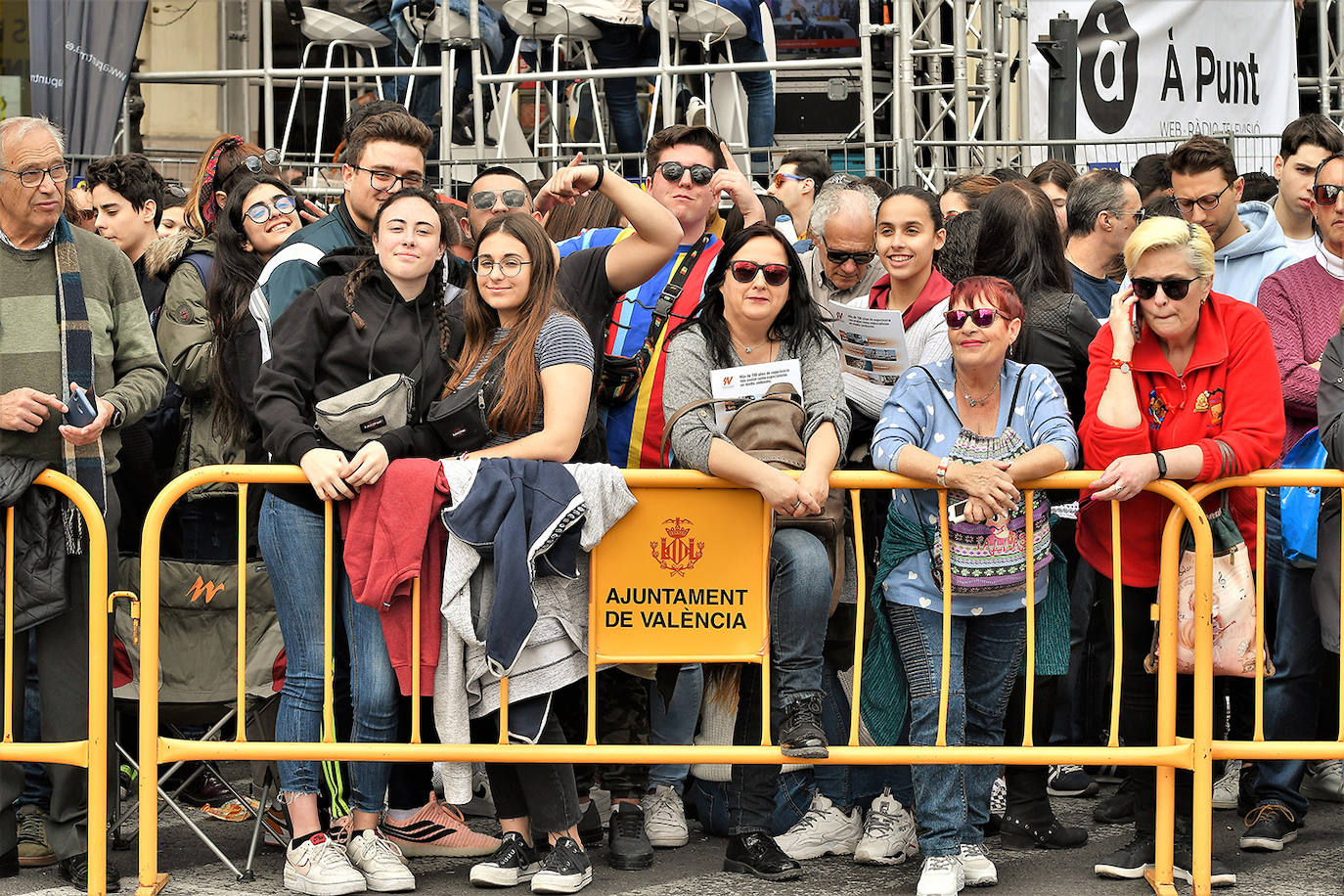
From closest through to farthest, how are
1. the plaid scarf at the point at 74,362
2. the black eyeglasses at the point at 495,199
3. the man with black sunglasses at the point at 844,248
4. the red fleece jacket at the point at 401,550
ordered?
the red fleece jacket at the point at 401,550 < the plaid scarf at the point at 74,362 < the man with black sunglasses at the point at 844,248 < the black eyeglasses at the point at 495,199

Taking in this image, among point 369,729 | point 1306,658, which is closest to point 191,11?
point 369,729

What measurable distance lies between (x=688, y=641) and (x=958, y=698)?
2.86ft

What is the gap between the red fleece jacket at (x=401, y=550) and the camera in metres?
4.96

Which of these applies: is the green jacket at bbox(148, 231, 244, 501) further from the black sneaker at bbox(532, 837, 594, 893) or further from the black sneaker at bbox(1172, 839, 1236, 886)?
the black sneaker at bbox(1172, 839, 1236, 886)

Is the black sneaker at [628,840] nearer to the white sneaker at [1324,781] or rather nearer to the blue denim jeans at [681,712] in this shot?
the blue denim jeans at [681,712]

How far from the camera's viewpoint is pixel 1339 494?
5250 millimetres

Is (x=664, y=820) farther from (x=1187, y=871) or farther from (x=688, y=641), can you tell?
(x=1187, y=871)

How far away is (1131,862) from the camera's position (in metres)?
5.27

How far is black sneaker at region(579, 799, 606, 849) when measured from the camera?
568cm

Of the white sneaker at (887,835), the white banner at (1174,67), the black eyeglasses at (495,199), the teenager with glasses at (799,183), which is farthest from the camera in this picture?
the white banner at (1174,67)

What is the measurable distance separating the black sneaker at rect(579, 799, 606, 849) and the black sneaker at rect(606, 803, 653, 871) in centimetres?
12

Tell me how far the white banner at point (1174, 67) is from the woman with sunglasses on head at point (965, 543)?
517 centimetres

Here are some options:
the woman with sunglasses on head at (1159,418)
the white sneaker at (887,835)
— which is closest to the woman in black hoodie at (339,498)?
the white sneaker at (887,835)

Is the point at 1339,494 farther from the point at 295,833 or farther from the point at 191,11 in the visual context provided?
the point at 191,11
